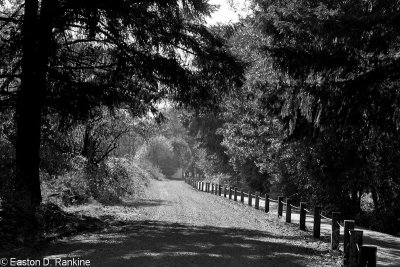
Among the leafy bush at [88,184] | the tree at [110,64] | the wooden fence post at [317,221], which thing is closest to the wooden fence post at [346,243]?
the wooden fence post at [317,221]

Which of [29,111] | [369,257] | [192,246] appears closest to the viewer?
[369,257]


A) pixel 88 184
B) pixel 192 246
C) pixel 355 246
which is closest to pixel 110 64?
pixel 192 246

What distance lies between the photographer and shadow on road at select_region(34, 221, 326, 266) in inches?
352

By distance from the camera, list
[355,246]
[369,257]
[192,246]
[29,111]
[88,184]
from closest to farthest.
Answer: [369,257]
[355,246]
[192,246]
[29,111]
[88,184]

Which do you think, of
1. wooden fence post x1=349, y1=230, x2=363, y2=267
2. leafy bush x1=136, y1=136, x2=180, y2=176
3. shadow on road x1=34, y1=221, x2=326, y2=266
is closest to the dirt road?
shadow on road x1=34, y1=221, x2=326, y2=266

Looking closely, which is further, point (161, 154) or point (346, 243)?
point (161, 154)

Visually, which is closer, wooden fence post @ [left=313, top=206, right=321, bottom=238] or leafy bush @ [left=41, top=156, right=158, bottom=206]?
wooden fence post @ [left=313, top=206, right=321, bottom=238]

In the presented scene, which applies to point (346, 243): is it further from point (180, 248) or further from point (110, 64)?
point (110, 64)

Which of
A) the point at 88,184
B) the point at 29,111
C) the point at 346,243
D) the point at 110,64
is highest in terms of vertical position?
the point at 110,64

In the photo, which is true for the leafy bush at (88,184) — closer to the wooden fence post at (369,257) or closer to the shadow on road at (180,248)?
the shadow on road at (180,248)

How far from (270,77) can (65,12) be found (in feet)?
25.7

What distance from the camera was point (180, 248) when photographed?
1036 centimetres

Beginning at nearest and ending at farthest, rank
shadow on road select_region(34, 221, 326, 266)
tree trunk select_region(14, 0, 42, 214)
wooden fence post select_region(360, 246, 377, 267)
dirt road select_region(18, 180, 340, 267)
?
wooden fence post select_region(360, 246, 377, 267)
shadow on road select_region(34, 221, 326, 266)
dirt road select_region(18, 180, 340, 267)
tree trunk select_region(14, 0, 42, 214)

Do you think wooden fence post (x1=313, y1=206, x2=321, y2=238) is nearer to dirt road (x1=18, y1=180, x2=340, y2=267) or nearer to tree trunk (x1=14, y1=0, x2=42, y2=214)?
dirt road (x1=18, y1=180, x2=340, y2=267)
